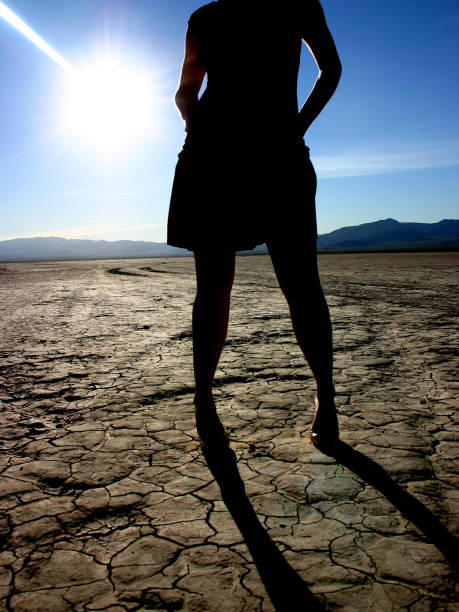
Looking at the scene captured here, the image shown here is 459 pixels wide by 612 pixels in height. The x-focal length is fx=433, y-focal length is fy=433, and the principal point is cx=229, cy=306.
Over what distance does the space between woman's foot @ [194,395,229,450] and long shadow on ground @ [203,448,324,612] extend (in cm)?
8

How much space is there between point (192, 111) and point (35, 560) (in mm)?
1107

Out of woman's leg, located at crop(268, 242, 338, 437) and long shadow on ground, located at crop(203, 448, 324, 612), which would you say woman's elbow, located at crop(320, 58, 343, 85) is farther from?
long shadow on ground, located at crop(203, 448, 324, 612)

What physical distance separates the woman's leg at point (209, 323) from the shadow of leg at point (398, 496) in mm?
306

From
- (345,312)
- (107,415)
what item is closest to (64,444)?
(107,415)

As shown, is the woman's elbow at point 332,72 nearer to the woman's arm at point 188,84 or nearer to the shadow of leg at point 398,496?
the woman's arm at point 188,84

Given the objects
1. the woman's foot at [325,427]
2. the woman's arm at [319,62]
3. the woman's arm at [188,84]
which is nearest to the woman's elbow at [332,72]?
the woman's arm at [319,62]

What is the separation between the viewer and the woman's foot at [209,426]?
1106mm

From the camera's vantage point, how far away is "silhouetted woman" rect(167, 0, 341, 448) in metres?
1.08

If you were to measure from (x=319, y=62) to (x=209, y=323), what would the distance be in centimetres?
75

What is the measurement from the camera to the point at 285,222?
1.10 meters

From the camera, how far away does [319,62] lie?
1.14 meters

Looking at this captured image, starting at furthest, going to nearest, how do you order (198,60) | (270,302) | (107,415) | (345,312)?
(270,302) → (345,312) → (107,415) → (198,60)

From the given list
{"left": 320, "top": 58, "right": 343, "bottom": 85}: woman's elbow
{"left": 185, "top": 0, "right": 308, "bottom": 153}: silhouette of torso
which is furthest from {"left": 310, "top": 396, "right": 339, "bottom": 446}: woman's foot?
{"left": 320, "top": 58, "right": 343, "bottom": 85}: woman's elbow

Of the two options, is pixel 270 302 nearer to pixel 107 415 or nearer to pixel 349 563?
pixel 107 415
